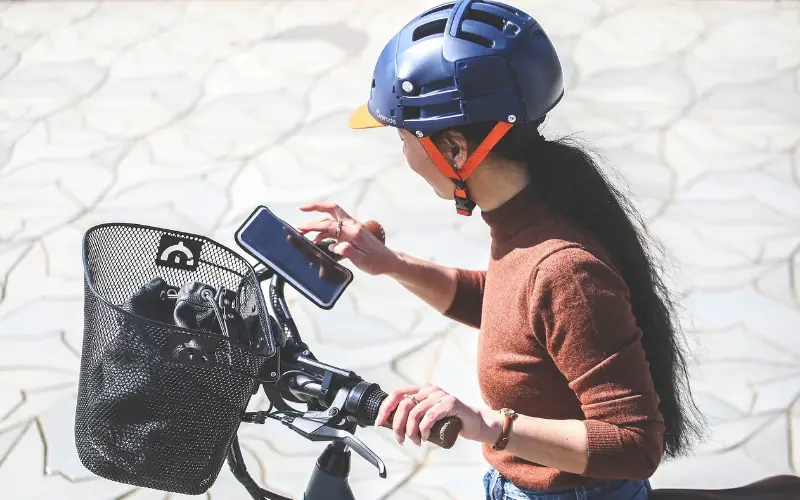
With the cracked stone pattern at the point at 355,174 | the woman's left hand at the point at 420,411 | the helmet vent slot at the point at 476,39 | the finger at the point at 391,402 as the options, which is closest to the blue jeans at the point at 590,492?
the woman's left hand at the point at 420,411

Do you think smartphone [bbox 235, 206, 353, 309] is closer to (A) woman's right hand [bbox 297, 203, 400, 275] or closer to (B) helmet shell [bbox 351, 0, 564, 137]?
(A) woman's right hand [bbox 297, 203, 400, 275]

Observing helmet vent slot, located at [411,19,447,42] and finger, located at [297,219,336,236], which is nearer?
helmet vent slot, located at [411,19,447,42]

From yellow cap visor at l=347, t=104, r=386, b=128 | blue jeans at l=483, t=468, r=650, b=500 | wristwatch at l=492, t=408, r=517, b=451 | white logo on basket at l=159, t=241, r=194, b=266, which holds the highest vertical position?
white logo on basket at l=159, t=241, r=194, b=266

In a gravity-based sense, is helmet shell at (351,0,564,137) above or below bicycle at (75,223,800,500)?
above

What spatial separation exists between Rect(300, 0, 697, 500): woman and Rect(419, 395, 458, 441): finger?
9cm

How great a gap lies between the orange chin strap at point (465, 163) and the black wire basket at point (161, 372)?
1.60 feet

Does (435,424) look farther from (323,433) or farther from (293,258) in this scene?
(293,258)

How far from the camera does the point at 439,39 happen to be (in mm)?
2129

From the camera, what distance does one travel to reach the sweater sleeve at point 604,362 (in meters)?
1.90

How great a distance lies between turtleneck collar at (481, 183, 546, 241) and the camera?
2.16 m

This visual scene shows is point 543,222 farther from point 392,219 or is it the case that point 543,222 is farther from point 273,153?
point 273,153

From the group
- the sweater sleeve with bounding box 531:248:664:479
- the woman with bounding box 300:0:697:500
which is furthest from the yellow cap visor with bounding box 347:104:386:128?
the sweater sleeve with bounding box 531:248:664:479

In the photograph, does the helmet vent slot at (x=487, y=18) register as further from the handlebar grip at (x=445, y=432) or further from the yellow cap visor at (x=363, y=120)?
the handlebar grip at (x=445, y=432)

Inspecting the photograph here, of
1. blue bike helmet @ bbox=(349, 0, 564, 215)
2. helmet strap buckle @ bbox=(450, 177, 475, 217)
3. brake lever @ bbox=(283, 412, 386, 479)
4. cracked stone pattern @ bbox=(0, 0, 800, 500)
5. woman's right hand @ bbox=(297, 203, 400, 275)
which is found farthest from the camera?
cracked stone pattern @ bbox=(0, 0, 800, 500)
